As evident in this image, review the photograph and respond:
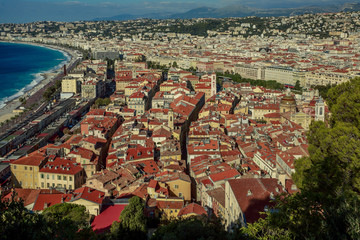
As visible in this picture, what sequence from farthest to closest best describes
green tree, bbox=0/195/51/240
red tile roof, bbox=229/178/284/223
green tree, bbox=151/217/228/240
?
red tile roof, bbox=229/178/284/223 < green tree, bbox=151/217/228/240 < green tree, bbox=0/195/51/240

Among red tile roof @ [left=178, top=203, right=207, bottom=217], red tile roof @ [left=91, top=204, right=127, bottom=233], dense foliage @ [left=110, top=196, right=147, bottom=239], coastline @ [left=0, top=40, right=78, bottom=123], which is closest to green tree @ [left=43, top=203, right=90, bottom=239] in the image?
red tile roof @ [left=91, top=204, right=127, bottom=233]

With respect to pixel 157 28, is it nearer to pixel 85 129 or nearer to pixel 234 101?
pixel 234 101

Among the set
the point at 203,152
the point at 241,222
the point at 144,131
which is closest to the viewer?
the point at 241,222

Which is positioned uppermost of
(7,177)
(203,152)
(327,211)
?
(327,211)

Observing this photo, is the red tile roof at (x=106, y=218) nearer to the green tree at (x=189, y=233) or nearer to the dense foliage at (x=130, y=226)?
the dense foliage at (x=130, y=226)

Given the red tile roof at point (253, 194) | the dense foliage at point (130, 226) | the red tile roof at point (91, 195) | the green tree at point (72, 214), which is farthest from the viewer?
the red tile roof at point (91, 195)

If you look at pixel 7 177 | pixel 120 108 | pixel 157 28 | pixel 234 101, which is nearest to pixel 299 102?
pixel 234 101

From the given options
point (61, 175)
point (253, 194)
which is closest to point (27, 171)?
point (61, 175)

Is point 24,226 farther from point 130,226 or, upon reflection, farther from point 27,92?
point 27,92

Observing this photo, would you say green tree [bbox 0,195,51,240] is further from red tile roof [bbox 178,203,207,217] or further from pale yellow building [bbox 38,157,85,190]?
pale yellow building [bbox 38,157,85,190]

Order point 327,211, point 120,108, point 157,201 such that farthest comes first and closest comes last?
point 120,108, point 157,201, point 327,211

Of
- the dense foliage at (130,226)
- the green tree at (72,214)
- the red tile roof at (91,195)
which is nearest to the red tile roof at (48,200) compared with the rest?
the red tile roof at (91,195)
